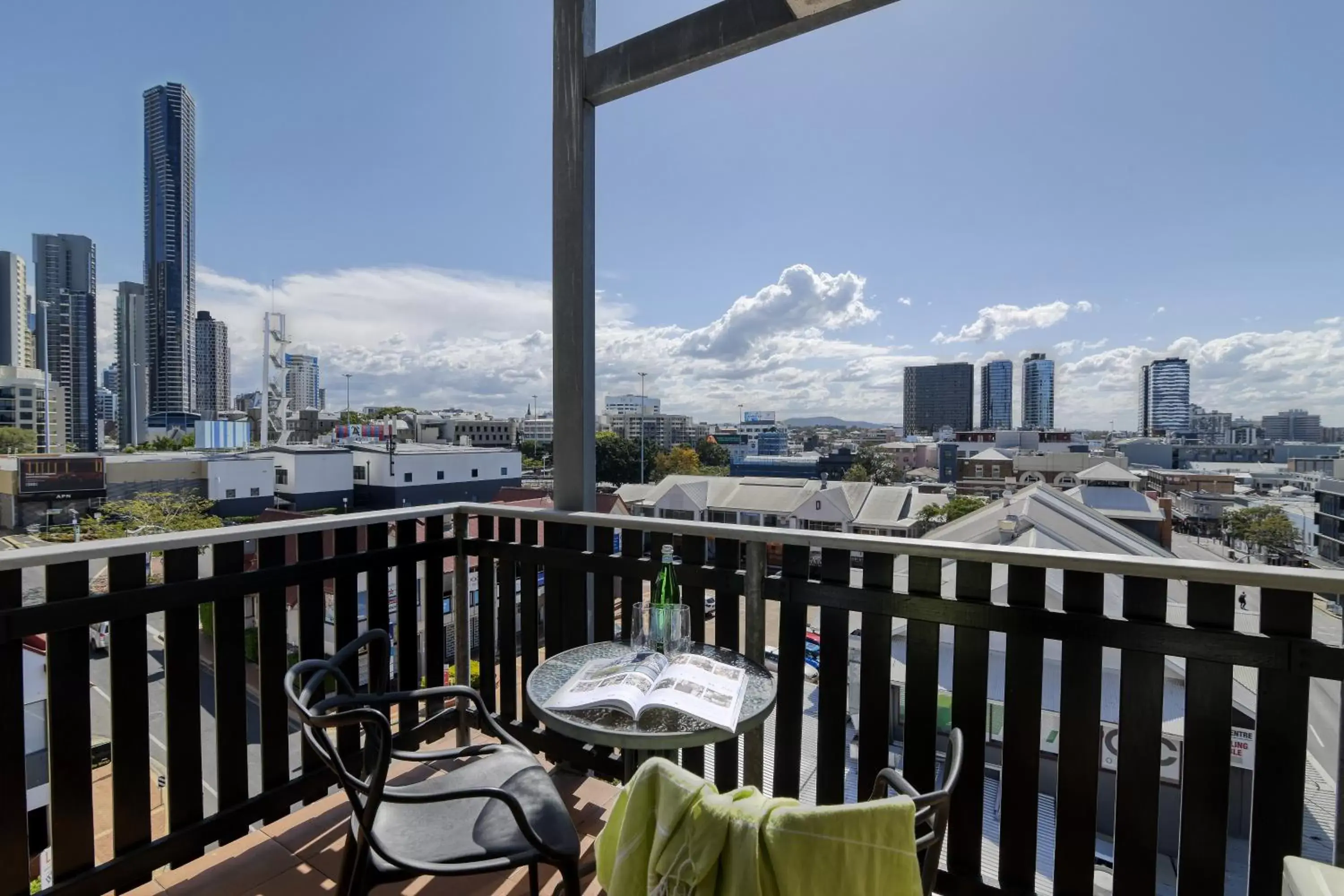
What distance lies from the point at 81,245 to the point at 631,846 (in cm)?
1002

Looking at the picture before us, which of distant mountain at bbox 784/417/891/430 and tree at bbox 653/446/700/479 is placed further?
distant mountain at bbox 784/417/891/430

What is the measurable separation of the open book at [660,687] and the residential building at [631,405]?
1.41m

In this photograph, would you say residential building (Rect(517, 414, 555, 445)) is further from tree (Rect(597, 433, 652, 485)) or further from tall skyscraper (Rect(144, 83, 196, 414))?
tall skyscraper (Rect(144, 83, 196, 414))

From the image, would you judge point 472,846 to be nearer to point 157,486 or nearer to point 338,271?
point 157,486

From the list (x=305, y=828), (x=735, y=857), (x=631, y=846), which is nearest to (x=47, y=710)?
(x=305, y=828)

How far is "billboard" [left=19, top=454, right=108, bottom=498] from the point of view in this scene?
390cm

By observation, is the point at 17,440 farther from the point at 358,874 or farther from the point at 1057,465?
the point at 1057,465

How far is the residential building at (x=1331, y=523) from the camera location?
169cm

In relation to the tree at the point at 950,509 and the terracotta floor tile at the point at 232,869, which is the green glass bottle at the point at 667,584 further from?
the tree at the point at 950,509

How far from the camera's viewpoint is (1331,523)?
6.11 ft

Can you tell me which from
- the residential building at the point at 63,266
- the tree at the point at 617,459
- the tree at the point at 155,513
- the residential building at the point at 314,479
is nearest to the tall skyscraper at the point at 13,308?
the residential building at the point at 63,266

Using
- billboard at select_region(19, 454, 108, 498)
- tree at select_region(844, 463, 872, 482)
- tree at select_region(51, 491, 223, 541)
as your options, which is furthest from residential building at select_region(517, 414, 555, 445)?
billboard at select_region(19, 454, 108, 498)

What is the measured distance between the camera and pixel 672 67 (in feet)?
7.33

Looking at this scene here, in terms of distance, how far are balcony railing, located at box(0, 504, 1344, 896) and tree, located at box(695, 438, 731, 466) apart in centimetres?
238
